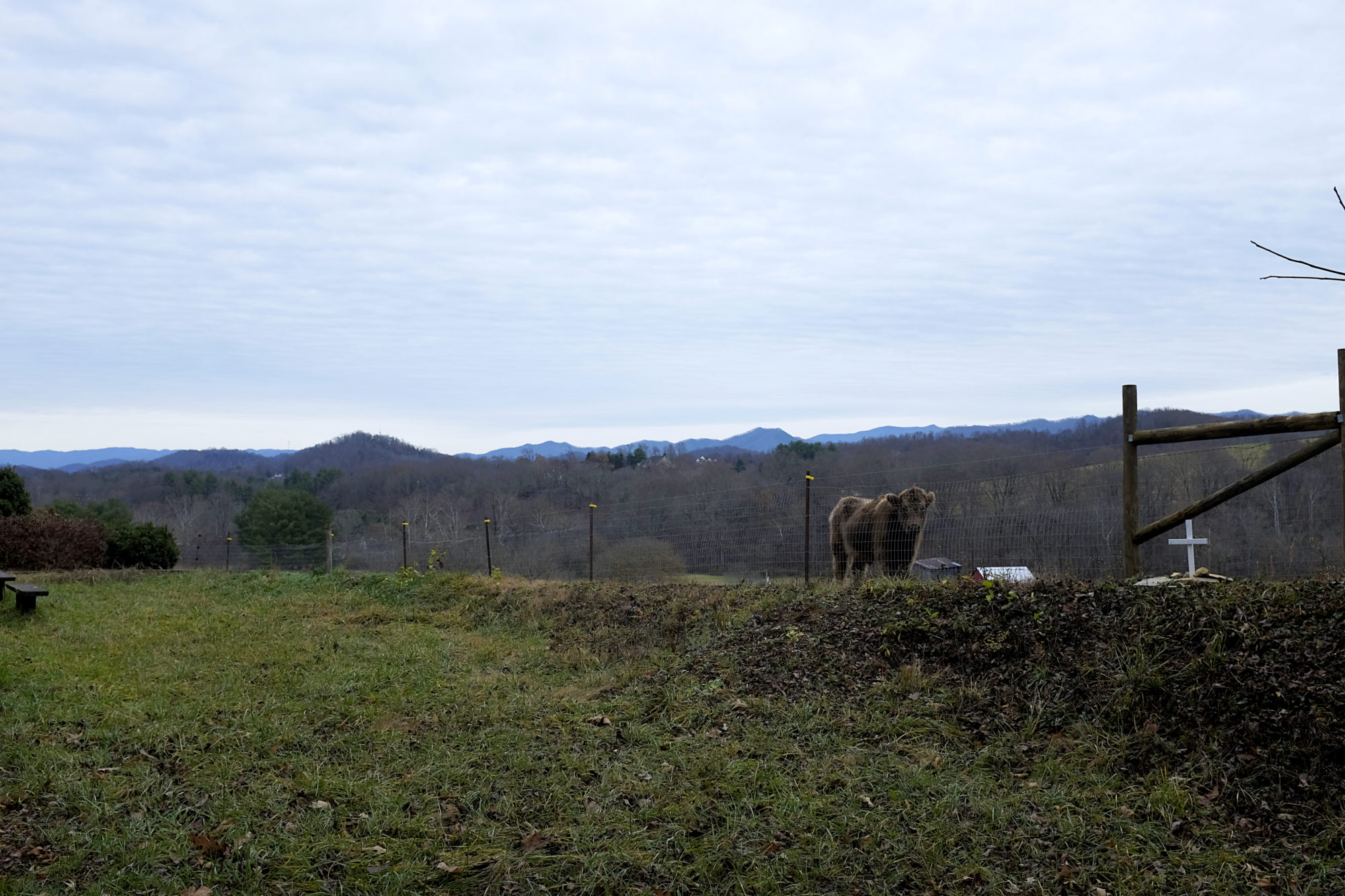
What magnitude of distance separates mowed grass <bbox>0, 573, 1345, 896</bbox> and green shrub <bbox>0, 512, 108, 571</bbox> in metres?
11.1

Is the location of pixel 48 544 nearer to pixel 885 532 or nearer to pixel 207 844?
pixel 885 532

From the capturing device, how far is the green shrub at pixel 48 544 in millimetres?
16609

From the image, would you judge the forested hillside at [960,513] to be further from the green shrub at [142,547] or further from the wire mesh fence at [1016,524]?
the green shrub at [142,547]

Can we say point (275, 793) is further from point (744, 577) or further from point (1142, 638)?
point (744, 577)

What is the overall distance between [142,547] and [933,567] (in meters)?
16.1

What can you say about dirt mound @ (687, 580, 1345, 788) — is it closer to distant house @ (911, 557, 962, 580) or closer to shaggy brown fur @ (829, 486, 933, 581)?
shaggy brown fur @ (829, 486, 933, 581)

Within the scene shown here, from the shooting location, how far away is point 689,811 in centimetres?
440

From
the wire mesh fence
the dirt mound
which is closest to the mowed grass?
the dirt mound

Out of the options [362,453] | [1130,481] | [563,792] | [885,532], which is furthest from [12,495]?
[362,453]

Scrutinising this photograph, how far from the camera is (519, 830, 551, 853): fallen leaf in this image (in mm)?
4041

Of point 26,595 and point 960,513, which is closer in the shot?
point 26,595

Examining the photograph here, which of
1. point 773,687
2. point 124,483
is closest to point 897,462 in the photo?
point 773,687

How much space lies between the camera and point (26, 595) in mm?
9391

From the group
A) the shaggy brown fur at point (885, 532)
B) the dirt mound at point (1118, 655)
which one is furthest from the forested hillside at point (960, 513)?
the dirt mound at point (1118, 655)
